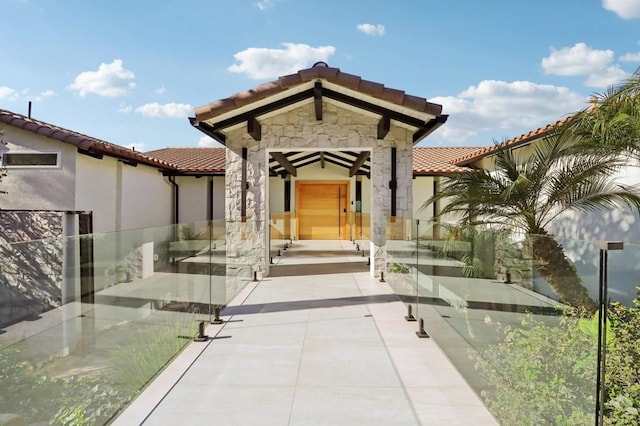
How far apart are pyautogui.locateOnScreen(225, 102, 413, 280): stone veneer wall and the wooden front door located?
27.5ft

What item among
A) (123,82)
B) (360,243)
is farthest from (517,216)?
(123,82)

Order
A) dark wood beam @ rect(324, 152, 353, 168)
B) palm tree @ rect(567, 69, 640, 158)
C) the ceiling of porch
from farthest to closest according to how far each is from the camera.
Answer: dark wood beam @ rect(324, 152, 353, 168), the ceiling of porch, palm tree @ rect(567, 69, 640, 158)

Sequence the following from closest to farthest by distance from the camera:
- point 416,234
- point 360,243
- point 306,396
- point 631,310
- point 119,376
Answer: point 631,310, point 119,376, point 306,396, point 416,234, point 360,243

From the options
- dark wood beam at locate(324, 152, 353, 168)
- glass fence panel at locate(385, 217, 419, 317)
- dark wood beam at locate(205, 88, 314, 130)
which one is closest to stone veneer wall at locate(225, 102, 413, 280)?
dark wood beam at locate(205, 88, 314, 130)

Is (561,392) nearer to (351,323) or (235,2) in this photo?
(351,323)

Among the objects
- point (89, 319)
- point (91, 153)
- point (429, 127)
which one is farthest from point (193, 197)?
point (89, 319)

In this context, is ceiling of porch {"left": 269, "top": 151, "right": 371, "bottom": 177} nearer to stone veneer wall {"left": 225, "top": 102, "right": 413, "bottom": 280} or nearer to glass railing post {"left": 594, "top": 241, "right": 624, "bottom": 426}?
stone veneer wall {"left": 225, "top": 102, "right": 413, "bottom": 280}

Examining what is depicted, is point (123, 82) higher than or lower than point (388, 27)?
higher

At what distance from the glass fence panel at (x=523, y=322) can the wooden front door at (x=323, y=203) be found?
13.1 meters

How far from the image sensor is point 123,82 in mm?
22203

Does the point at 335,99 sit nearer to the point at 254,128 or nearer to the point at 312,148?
the point at 312,148

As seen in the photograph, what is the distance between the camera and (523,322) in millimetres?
2852

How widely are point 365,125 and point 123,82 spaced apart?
57.7 feet

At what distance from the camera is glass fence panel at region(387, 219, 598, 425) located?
2.36 m
